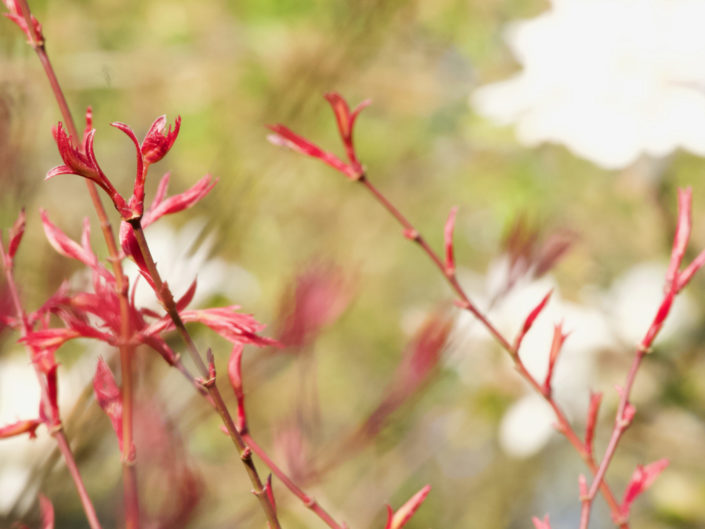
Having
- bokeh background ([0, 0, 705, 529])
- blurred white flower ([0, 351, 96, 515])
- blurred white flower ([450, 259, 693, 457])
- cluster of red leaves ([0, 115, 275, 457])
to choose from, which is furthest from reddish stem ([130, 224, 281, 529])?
blurred white flower ([450, 259, 693, 457])

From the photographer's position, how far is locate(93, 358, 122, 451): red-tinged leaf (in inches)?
8.9

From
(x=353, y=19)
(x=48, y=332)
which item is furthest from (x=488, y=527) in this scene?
(x=48, y=332)

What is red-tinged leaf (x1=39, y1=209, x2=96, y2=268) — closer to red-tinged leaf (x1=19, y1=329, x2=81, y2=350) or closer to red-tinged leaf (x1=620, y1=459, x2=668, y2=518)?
red-tinged leaf (x1=19, y1=329, x2=81, y2=350)

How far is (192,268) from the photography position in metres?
0.43

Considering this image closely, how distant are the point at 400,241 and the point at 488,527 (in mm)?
611

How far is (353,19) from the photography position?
17.5 inches

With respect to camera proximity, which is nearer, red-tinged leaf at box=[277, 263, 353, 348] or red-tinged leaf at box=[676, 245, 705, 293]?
red-tinged leaf at box=[676, 245, 705, 293]

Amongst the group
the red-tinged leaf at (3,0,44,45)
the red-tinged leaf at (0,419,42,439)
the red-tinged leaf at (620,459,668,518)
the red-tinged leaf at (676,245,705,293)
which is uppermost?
the red-tinged leaf at (3,0,44,45)

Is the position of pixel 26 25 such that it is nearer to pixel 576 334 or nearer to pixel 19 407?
pixel 19 407

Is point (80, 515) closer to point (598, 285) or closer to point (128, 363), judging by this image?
point (598, 285)

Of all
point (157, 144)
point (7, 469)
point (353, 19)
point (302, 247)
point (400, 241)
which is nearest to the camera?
point (157, 144)

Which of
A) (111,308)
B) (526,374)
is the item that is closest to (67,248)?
(111,308)

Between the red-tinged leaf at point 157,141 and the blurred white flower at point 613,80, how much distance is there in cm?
46

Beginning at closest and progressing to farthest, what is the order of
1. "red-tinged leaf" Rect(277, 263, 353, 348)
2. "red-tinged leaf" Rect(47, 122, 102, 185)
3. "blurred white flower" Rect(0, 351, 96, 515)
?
1. "red-tinged leaf" Rect(47, 122, 102, 185)
2. "red-tinged leaf" Rect(277, 263, 353, 348)
3. "blurred white flower" Rect(0, 351, 96, 515)
